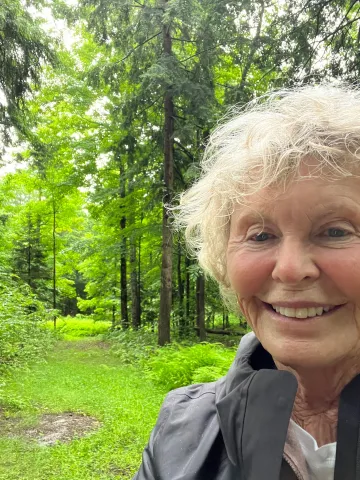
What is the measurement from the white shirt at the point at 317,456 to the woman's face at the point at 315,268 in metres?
0.23

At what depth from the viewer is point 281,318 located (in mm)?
1007

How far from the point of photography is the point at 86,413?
636 centimetres

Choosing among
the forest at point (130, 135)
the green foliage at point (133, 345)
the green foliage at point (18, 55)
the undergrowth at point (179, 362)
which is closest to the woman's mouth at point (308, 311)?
the forest at point (130, 135)

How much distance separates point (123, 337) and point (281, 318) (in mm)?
14245

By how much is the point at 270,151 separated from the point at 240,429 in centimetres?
70

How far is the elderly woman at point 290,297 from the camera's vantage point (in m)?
0.94

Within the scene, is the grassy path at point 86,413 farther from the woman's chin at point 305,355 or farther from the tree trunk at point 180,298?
the woman's chin at point 305,355

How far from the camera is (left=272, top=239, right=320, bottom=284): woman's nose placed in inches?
36.8

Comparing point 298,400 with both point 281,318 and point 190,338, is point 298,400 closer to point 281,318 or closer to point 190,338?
point 281,318

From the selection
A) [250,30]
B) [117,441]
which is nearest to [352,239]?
[117,441]

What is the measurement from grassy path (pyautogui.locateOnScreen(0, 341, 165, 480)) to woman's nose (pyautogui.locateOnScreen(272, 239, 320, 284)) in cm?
415

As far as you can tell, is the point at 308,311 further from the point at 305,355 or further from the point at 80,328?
the point at 80,328

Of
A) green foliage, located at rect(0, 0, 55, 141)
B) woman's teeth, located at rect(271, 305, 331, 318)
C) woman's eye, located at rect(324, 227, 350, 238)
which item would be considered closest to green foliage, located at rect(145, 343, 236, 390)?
green foliage, located at rect(0, 0, 55, 141)

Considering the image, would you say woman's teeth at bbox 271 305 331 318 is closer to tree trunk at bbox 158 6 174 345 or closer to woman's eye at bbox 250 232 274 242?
woman's eye at bbox 250 232 274 242
